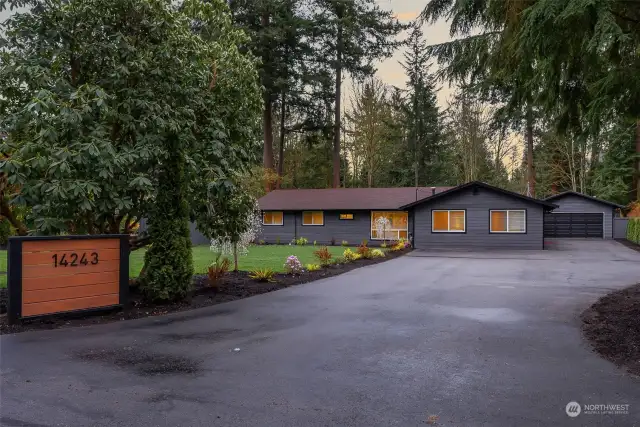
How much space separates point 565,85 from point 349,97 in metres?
28.7

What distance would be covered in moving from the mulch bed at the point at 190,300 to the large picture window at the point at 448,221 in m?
11.3

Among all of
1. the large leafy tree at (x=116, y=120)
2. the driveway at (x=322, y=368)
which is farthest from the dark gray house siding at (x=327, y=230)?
the large leafy tree at (x=116, y=120)

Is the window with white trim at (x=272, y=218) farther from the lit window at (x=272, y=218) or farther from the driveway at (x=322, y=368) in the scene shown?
the driveway at (x=322, y=368)

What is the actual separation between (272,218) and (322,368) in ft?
72.7

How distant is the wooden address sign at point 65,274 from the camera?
6.12m

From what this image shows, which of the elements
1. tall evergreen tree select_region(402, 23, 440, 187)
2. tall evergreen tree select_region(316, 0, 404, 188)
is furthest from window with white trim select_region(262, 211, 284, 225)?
tall evergreen tree select_region(402, 23, 440, 187)

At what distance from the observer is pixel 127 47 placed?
23.3ft

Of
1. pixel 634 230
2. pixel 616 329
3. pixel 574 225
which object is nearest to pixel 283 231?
pixel 574 225

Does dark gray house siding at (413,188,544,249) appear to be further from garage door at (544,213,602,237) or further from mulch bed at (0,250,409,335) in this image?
mulch bed at (0,250,409,335)

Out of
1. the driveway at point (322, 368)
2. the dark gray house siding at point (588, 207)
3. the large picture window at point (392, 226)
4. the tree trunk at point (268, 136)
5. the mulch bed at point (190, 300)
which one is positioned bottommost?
the driveway at point (322, 368)

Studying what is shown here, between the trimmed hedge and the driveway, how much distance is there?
19788 millimetres

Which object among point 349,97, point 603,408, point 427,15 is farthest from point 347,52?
point 603,408

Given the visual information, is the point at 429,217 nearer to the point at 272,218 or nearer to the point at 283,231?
the point at 283,231

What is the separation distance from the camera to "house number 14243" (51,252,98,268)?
21.3 feet
